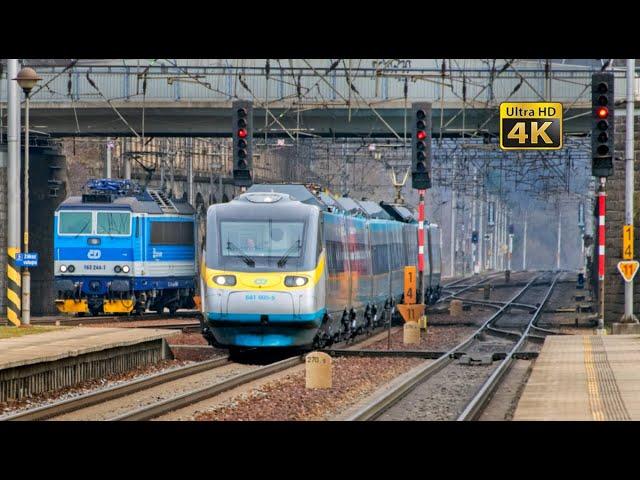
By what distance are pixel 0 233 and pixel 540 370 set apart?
93.3 feet

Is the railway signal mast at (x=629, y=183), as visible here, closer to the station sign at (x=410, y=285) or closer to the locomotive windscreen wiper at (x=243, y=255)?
the station sign at (x=410, y=285)

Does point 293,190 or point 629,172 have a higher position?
point 629,172

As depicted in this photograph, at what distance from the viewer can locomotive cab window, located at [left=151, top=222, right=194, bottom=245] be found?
4062cm

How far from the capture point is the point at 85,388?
72.4 ft

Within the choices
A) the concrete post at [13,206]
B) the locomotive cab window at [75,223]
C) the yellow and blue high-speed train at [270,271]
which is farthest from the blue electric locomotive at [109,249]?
the yellow and blue high-speed train at [270,271]

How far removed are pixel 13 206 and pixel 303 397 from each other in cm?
1120

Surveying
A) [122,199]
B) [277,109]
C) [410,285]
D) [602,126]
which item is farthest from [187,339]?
[277,109]

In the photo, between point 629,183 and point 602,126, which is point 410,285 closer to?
point 629,183

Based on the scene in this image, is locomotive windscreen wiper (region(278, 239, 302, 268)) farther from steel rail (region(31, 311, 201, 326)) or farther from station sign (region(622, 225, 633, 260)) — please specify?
steel rail (region(31, 311, 201, 326))

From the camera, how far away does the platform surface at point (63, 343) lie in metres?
20.4

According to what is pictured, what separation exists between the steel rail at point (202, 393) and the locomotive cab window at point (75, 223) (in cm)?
1424

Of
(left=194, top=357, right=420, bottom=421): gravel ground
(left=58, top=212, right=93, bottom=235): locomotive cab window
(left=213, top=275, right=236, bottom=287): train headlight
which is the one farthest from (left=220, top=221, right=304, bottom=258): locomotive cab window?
(left=58, top=212, right=93, bottom=235): locomotive cab window

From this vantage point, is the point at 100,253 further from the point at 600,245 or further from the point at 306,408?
the point at 306,408
